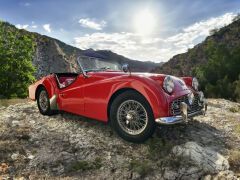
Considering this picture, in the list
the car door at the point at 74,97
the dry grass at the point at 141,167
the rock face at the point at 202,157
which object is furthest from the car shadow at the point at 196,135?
the car door at the point at 74,97

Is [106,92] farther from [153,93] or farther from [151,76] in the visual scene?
[153,93]

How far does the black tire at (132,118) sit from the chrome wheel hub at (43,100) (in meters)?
2.77

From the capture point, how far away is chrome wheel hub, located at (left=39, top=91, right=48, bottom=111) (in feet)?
A: 27.3

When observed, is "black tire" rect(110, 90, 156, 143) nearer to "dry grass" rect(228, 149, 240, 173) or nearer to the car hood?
the car hood

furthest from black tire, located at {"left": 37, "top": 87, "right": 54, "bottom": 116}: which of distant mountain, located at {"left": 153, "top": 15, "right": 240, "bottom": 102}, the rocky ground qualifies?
distant mountain, located at {"left": 153, "top": 15, "right": 240, "bottom": 102}

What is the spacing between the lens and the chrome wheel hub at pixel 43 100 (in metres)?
8.32

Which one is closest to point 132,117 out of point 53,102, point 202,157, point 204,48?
point 202,157

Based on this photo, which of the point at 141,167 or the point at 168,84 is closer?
the point at 141,167

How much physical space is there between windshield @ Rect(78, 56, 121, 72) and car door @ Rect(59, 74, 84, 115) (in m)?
0.38

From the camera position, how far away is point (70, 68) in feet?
26.8

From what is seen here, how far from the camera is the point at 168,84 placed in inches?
236

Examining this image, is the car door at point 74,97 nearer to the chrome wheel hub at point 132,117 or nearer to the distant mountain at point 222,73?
the chrome wheel hub at point 132,117

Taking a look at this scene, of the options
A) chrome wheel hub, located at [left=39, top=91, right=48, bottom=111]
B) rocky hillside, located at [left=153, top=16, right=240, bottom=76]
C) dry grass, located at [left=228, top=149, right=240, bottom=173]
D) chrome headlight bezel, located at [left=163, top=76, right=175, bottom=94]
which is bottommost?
dry grass, located at [left=228, top=149, right=240, bottom=173]

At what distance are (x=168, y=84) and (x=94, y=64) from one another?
226cm
